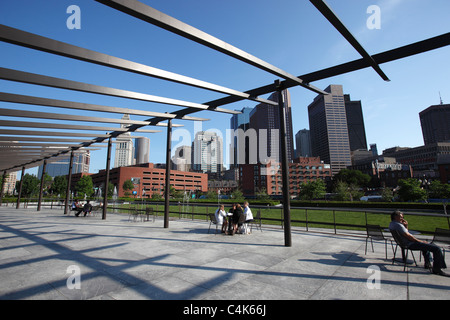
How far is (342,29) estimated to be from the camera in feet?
13.8

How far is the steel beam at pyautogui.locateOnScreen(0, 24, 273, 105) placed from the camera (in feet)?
12.0

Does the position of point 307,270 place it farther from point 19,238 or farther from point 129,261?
point 19,238

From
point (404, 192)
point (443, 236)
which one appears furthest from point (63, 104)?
point (404, 192)

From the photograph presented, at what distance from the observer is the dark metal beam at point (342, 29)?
3.61 m

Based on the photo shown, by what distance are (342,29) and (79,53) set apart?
Result: 16.4 feet

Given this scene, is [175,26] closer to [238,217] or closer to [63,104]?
[63,104]

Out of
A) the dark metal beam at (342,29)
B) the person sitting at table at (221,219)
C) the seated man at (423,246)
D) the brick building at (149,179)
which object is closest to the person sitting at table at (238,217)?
the person sitting at table at (221,219)

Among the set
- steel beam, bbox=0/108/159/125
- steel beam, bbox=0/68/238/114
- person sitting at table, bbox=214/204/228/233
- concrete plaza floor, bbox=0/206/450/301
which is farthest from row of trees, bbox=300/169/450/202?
steel beam, bbox=0/108/159/125

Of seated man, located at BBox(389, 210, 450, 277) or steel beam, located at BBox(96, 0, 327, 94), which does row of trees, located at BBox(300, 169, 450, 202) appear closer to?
seated man, located at BBox(389, 210, 450, 277)

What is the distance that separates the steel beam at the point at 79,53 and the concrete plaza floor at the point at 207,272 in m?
4.08

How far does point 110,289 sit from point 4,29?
4538 millimetres

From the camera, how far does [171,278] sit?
426 centimetres

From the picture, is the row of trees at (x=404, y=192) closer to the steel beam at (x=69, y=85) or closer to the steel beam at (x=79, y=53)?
the steel beam at (x=69, y=85)
